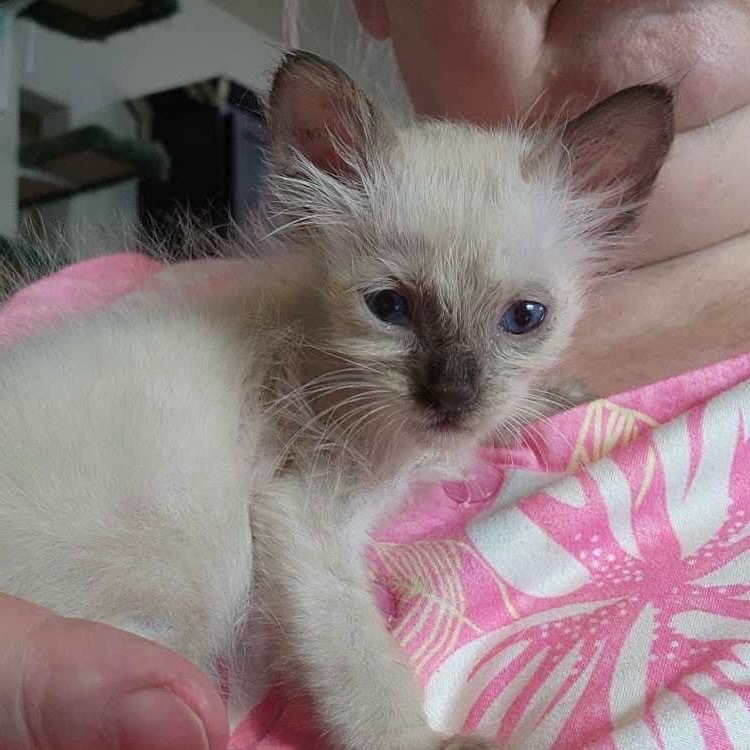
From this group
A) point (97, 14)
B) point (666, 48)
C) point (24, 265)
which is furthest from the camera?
point (97, 14)

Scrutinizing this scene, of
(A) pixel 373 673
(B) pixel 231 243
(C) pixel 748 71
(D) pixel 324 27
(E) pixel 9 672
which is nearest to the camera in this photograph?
(E) pixel 9 672

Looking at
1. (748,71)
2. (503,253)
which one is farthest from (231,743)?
(748,71)

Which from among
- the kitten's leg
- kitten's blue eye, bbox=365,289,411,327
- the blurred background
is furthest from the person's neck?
the blurred background

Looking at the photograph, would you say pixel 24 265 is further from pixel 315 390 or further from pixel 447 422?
pixel 447 422

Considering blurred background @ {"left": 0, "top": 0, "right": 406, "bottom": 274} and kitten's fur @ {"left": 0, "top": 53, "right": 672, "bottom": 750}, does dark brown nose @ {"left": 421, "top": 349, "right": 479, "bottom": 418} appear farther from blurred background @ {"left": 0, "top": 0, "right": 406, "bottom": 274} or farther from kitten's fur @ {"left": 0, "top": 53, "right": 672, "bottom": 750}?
blurred background @ {"left": 0, "top": 0, "right": 406, "bottom": 274}

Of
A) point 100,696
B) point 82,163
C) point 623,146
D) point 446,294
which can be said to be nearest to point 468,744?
point 100,696

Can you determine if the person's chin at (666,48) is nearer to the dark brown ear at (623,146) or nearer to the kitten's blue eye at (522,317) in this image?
the dark brown ear at (623,146)

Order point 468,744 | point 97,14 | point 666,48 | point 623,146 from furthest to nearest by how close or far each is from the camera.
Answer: point 97,14 < point 666,48 < point 623,146 < point 468,744

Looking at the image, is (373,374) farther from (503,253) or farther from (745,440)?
(745,440)
